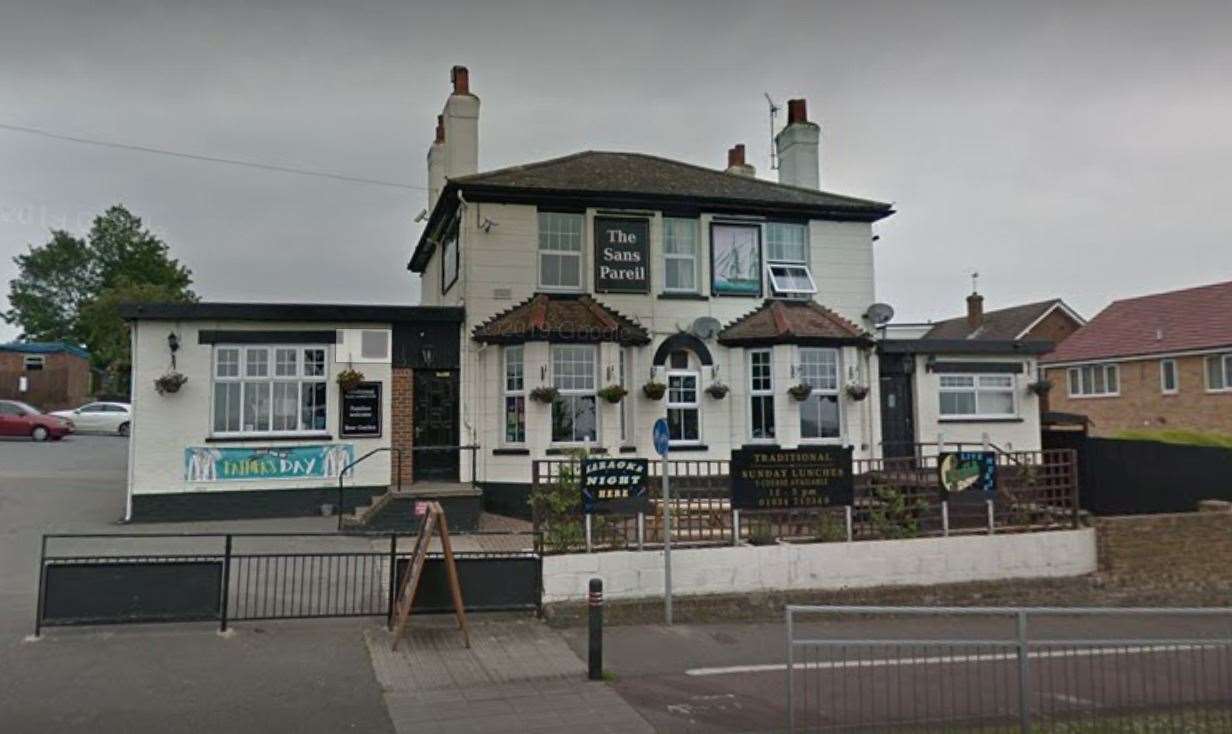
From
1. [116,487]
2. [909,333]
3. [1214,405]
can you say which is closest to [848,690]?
[116,487]

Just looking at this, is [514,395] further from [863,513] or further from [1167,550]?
[1167,550]

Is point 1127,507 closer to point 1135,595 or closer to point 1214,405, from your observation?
point 1135,595

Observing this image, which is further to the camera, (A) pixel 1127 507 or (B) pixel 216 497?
(A) pixel 1127 507

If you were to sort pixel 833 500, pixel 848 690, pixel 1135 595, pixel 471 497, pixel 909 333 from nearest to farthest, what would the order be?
pixel 848 690 < pixel 833 500 < pixel 1135 595 < pixel 471 497 < pixel 909 333

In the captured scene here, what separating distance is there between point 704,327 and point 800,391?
2405mm

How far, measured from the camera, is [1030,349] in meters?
18.1

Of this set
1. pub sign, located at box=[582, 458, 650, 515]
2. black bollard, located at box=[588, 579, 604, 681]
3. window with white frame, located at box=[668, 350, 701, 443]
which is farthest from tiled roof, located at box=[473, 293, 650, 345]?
black bollard, located at box=[588, 579, 604, 681]

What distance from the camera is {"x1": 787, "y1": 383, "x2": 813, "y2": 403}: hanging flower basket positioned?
15305 millimetres

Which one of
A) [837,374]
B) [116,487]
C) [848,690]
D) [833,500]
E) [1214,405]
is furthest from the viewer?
[1214,405]

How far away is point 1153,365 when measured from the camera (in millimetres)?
28203

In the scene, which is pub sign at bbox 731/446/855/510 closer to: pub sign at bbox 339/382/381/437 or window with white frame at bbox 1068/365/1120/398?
pub sign at bbox 339/382/381/437

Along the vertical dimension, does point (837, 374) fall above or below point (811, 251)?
below

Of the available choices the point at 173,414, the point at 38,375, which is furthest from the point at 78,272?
the point at 173,414

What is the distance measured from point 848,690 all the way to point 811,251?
39.1 ft
